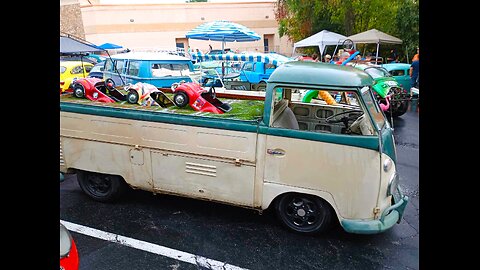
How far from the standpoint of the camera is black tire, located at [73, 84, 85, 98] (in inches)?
197

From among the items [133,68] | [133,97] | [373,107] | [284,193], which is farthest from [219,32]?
[284,193]

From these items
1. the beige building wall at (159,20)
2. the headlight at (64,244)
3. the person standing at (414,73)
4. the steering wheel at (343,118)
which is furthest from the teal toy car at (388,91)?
the beige building wall at (159,20)

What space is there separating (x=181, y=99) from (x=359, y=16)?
18741 mm

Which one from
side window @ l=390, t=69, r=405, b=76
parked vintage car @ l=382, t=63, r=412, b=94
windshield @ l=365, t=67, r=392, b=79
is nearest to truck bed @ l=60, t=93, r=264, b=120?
windshield @ l=365, t=67, r=392, b=79

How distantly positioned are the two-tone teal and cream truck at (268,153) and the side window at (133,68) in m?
5.93

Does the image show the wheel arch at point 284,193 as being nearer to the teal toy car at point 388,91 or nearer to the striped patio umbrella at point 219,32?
the teal toy car at point 388,91

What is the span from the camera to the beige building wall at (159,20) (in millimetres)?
34156

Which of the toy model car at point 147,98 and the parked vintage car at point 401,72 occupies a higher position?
the parked vintage car at point 401,72

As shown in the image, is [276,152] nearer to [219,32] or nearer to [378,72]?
[378,72]

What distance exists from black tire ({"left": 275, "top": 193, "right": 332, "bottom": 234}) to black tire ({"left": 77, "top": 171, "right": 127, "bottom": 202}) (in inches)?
88.5

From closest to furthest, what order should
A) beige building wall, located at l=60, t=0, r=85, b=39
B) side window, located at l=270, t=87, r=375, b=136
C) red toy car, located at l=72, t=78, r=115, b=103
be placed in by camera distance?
side window, located at l=270, t=87, r=375, b=136, red toy car, located at l=72, t=78, r=115, b=103, beige building wall, located at l=60, t=0, r=85, b=39

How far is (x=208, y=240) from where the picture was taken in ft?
12.9

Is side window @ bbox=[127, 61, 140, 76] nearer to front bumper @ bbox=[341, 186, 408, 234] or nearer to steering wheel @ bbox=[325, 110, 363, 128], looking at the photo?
steering wheel @ bbox=[325, 110, 363, 128]
